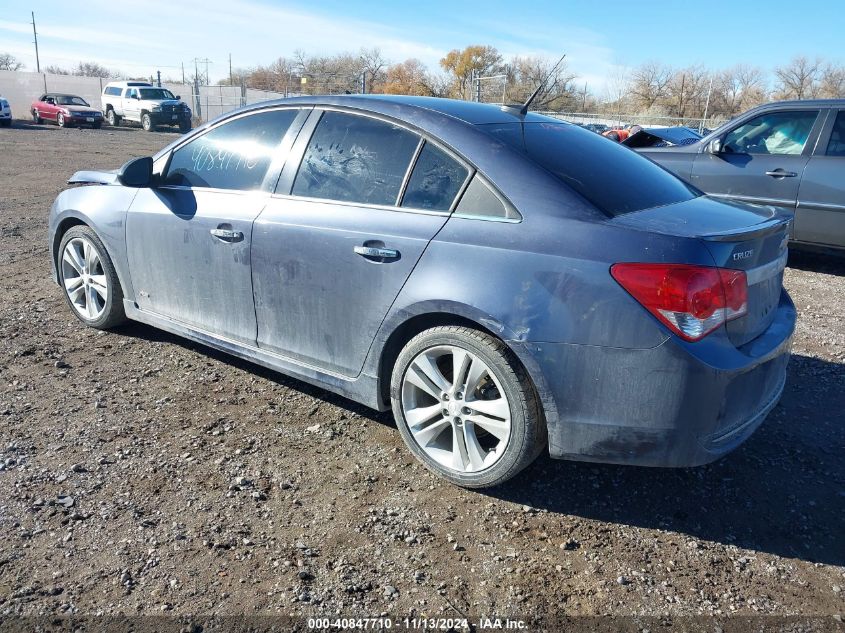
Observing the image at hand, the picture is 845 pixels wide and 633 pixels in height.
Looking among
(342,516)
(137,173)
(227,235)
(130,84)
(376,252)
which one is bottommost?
(342,516)

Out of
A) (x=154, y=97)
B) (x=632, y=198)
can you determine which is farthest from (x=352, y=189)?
(x=154, y=97)

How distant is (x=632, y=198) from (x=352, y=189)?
1.31 m

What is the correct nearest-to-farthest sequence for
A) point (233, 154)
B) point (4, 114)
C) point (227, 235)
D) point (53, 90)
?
point (227, 235), point (233, 154), point (4, 114), point (53, 90)

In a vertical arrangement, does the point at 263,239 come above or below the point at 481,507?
above

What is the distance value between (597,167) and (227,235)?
1932 millimetres

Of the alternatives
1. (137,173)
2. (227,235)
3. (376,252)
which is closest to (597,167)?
(376,252)

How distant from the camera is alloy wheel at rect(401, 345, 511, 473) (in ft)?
9.24

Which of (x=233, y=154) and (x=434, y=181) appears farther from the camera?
(x=233, y=154)

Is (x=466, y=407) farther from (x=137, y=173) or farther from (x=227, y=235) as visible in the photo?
(x=137, y=173)

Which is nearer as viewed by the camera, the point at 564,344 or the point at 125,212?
the point at 564,344

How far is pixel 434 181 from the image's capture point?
3.03 metres

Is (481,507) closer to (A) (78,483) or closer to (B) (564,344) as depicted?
(B) (564,344)

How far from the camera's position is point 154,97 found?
109 feet

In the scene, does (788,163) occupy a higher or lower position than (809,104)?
lower
